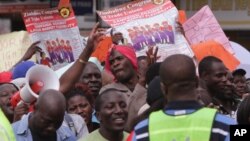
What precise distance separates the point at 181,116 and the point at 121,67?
2.92m

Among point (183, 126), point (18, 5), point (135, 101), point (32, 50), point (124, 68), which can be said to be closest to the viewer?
point (183, 126)

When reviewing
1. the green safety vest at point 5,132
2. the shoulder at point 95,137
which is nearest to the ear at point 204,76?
the shoulder at point 95,137

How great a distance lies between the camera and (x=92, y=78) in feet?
26.4

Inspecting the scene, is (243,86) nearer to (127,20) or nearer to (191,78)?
(127,20)

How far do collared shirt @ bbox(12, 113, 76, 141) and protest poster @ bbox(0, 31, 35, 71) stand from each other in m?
3.47

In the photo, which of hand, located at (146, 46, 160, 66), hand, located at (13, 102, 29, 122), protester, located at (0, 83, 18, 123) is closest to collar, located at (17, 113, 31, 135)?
hand, located at (13, 102, 29, 122)

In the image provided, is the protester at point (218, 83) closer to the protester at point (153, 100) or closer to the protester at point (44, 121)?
the protester at point (153, 100)

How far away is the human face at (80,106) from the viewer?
725 centimetres

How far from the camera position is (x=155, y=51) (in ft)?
27.0

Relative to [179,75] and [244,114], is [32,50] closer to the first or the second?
[244,114]

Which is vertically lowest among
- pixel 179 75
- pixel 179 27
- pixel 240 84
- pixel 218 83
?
pixel 240 84

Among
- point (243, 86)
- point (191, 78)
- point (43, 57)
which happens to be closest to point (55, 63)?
point (43, 57)

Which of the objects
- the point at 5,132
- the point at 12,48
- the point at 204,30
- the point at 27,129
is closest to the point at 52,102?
the point at 27,129

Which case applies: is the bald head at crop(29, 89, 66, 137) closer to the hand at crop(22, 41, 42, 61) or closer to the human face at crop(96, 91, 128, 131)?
the human face at crop(96, 91, 128, 131)
